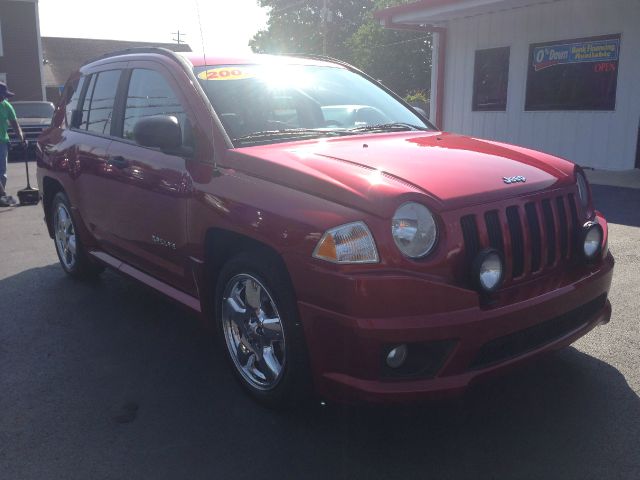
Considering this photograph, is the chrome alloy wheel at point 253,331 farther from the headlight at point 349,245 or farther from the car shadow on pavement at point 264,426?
the headlight at point 349,245

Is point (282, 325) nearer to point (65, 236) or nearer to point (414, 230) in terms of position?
point (414, 230)

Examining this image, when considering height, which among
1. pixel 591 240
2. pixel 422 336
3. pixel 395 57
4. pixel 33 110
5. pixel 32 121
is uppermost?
pixel 395 57

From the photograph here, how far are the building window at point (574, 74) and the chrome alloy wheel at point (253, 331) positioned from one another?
33.7 feet

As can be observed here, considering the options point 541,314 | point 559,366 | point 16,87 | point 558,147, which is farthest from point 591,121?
point 16,87

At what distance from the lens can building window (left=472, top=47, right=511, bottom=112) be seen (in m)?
13.3

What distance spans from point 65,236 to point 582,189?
4260mm

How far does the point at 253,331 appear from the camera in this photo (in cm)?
325

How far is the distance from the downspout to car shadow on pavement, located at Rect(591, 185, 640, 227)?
5.51 m

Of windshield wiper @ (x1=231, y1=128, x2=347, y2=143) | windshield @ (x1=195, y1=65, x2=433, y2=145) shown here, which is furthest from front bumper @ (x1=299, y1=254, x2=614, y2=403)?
windshield @ (x1=195, y1=65, x2=433, y2=145)

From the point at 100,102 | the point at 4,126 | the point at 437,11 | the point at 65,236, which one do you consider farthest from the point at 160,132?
the point at 437,11

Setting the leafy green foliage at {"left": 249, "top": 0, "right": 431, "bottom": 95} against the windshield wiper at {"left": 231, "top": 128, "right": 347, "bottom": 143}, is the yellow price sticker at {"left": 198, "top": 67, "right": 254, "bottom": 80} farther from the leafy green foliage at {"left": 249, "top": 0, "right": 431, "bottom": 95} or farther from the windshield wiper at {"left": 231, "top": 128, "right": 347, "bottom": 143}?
the leafy green foliage at {"left": 249, "top": 0, "right": 431, "bottom": 95}

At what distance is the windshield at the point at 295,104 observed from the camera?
3.62 m

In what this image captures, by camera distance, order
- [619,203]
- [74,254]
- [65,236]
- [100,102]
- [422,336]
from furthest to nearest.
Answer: [619,203], [65,236], [74,254], [100,102], [422,336]

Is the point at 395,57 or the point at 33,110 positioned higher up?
the point at 395,57
